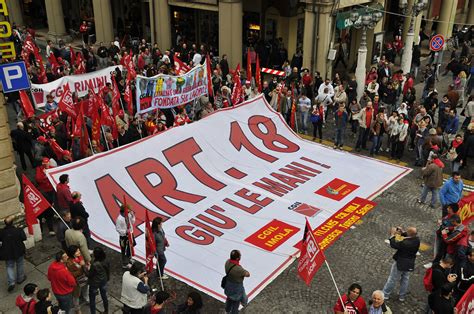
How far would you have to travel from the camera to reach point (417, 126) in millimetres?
15898

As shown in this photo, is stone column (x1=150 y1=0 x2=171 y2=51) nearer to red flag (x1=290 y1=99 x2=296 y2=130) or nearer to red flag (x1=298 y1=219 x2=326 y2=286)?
red flag (x1=290 y1=99 x2=296 y2=130)

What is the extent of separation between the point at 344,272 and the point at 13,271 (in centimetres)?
669

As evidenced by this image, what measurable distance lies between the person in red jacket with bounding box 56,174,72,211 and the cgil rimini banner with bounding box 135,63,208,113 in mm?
4631

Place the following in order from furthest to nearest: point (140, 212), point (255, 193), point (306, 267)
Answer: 1. point (255, 193)
2. point (140, 212)
3. point (306, 267)

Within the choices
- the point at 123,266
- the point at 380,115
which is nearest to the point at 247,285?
the point at 123,266

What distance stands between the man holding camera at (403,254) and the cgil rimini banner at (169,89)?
880cm

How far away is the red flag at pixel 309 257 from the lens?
27.8 feet

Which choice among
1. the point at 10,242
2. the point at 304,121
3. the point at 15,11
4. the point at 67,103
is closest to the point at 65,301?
the point at 10,242

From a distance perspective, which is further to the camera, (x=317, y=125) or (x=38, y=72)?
(x=38, y=72)

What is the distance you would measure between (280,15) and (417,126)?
12.1m

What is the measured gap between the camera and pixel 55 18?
31656 mm

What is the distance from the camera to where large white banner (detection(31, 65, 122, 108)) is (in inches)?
661

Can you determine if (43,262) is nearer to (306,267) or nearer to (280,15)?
(306,267)

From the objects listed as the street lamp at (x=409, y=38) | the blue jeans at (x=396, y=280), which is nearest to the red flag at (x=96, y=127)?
the blue jeans at (x=396, y=280)
